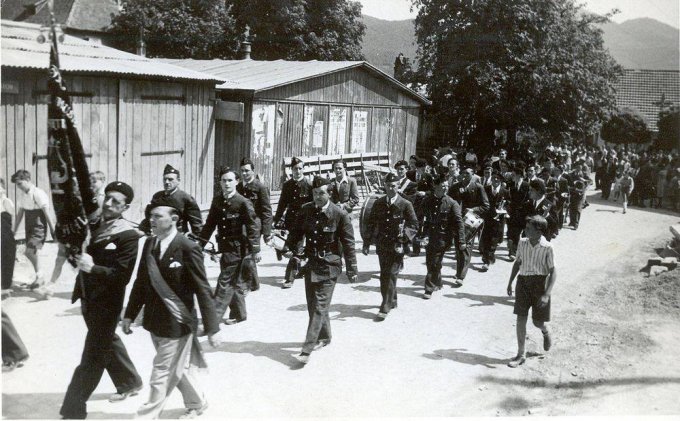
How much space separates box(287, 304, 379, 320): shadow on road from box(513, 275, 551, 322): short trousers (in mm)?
2081

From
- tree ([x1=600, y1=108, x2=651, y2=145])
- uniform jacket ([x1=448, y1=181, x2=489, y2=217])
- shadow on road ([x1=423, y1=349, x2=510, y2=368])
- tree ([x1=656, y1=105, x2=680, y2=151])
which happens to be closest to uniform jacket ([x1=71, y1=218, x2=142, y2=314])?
shadow on road ([x1=423, y1=349, x2=510, y2=368])

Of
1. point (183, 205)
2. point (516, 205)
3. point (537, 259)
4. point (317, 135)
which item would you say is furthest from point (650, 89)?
point (183, 205)

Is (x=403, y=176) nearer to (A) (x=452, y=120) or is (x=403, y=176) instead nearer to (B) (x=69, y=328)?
(B) (x=69, y=328)

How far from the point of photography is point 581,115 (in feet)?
84.7

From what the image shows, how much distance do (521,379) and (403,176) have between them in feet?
21.3

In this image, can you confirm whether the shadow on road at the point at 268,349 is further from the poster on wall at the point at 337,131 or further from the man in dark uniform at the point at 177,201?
the poster on wall at the point at 337,131

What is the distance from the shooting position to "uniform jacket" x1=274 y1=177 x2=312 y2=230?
10.0 meters

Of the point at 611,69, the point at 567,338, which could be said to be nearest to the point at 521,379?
the point at 567,338

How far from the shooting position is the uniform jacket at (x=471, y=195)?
11.6 meters

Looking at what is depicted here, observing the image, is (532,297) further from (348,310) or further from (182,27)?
(182,27)

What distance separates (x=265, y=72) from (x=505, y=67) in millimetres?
11148

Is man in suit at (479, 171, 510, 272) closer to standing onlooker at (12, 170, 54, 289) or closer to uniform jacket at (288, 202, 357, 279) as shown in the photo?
uniform jacket at (288, 202, 357, 279)

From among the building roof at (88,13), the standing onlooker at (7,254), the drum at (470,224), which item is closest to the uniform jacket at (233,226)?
the standing onlooker at (7,254)

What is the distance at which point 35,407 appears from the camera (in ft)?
18.1
